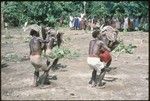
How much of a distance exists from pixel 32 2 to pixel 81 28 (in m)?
5.16

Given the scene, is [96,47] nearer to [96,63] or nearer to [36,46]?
[96,63]

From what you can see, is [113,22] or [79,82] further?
[113,22]

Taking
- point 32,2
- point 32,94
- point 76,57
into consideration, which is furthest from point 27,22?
point 32,94

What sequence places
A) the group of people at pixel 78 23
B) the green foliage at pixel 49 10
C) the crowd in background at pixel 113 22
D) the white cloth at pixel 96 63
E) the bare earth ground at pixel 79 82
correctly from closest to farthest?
the bare earth ground at pixel 79 82
the white cloth at pixel 96 63
the crowd in background at pixel 113 22
the group of people at pixel 78 23
the green foliage at pixel 49 10

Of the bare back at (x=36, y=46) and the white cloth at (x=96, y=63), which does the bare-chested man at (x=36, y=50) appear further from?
the white cloth at (x=96, y=63)

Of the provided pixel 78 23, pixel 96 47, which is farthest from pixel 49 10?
pixel 96 47

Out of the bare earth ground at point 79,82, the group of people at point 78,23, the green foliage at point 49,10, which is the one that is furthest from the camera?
the green foliage at point 49,10

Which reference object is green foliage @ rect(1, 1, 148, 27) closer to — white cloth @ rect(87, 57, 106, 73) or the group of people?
the group of people

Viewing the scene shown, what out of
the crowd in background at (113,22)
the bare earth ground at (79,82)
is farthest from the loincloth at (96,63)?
the crowd in background at (113,22)

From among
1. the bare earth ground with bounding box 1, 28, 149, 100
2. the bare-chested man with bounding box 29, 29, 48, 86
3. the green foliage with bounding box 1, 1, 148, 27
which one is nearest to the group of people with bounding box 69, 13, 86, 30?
the green foliage with bounding box 1, 1, 148, 27

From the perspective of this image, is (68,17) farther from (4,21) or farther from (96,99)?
(96,99)

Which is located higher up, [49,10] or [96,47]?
[49,10]

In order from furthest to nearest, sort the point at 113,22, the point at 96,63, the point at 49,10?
1. the point at 49,10
2. the point at 113,22
3. the point at 96,63

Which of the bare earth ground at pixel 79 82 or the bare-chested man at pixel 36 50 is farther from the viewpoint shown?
the bare-chested man at pixel 36 50
